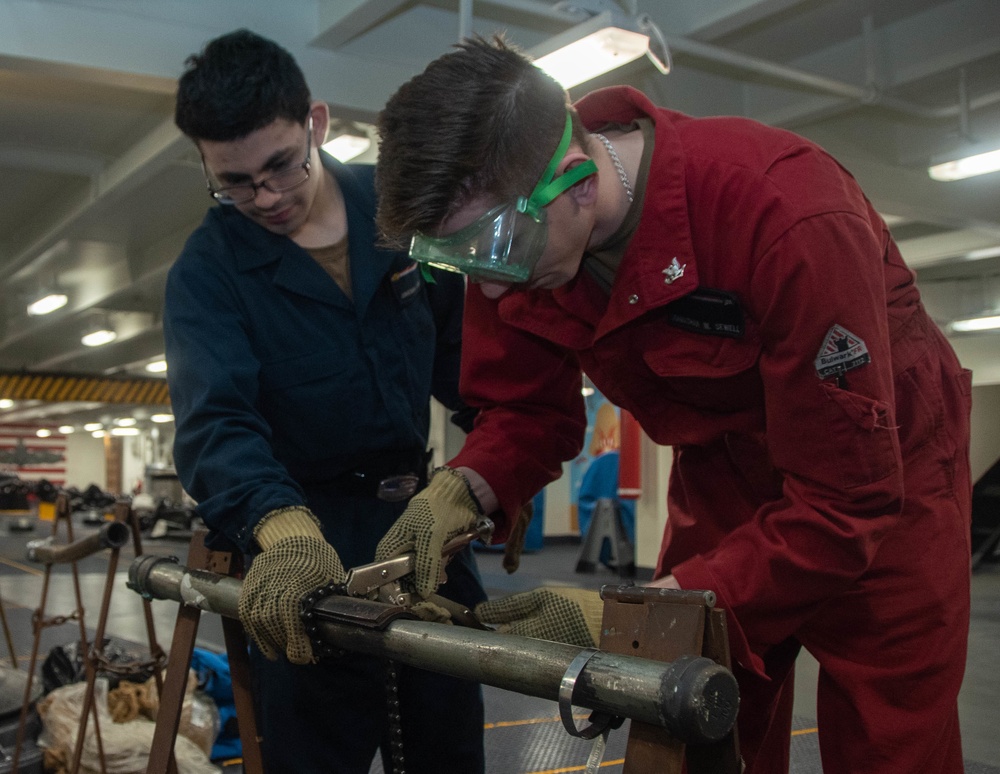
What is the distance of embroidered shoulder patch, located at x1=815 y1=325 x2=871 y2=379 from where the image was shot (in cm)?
110

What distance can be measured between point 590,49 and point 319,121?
7.06 ft

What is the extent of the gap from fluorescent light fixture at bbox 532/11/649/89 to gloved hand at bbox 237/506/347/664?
8.54 ft

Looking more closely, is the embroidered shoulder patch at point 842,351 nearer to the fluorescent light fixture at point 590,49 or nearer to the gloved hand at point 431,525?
the gloved hand at point 431,525

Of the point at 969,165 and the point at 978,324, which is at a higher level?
the point at 969,165

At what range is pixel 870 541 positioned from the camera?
1.13 m

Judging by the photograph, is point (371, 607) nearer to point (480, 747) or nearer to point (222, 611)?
point (222, 611)

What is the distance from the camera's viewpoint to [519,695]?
15.3 ft

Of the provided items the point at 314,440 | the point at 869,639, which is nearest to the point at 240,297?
the point at 314,440

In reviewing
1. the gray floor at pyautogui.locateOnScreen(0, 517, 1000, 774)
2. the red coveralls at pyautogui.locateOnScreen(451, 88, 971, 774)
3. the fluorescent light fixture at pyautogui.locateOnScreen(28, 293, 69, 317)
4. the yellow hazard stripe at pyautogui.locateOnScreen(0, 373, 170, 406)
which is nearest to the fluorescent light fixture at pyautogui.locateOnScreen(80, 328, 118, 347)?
the yellow hazard stripe at pyautogui.locateOnScreen(0, 373, 170, 406)

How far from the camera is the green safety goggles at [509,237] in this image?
3.97 ft

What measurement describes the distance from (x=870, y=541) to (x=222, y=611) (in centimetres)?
91

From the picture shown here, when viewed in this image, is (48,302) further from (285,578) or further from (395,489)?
(285,578)

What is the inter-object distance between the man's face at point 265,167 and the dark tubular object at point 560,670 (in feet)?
2.70

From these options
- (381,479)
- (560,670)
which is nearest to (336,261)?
(381,479)
